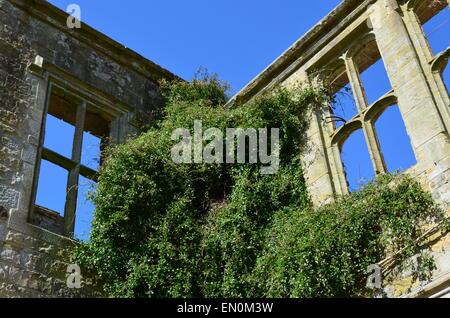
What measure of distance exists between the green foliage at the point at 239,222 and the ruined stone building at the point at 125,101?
11.5 inches

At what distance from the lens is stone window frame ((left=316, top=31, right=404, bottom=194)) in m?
6.99

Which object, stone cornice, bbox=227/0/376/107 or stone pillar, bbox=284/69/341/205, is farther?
stone cornice, bbox=227/0/376/107

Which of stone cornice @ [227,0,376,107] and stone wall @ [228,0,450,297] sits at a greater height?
stone cornice @ [227,0,376,107]

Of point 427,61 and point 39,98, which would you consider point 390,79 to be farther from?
point 39,98

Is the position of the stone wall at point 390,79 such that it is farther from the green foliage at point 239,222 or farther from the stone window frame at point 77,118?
the stone window frame at point 77,118

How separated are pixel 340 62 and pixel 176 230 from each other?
315cm

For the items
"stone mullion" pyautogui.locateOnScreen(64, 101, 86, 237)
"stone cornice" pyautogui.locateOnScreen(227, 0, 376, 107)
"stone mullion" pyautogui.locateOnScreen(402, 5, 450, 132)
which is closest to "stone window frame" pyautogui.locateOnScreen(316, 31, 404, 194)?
"stone cornice" pyautogui.locateOnScreen(227, 0, 376, 107)

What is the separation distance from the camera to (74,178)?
7926 mm

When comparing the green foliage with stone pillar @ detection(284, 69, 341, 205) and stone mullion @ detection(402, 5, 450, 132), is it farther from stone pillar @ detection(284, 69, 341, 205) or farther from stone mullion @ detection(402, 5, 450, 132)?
stone mullion @ detection(402, 5, 450, 132)

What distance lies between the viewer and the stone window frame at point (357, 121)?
6992 millimetres

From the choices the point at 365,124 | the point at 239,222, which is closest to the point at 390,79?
the point at 365,124

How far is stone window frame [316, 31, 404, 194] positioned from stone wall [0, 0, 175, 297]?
300 centimetres

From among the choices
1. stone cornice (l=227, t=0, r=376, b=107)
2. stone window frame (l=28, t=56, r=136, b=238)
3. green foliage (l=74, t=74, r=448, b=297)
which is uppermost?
stone cornice (l=227, t=0, r=376, b=107)

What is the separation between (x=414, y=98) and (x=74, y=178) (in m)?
4.21
